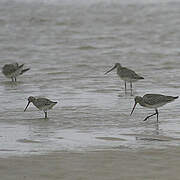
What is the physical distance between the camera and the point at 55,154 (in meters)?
8.09

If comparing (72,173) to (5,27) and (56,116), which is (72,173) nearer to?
(56,116)

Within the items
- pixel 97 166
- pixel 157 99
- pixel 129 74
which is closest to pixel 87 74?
pixel 129 74

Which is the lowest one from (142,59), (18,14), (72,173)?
(72,173)

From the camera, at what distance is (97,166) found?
761 centimetres

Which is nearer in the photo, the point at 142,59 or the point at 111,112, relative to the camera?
the point at 111,112

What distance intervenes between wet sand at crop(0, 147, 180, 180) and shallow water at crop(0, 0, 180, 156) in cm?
35

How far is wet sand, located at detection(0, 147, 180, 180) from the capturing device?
7.21 m

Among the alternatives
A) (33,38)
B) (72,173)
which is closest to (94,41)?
(33,38)

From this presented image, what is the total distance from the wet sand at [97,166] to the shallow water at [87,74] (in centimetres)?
35

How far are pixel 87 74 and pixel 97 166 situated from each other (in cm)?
788

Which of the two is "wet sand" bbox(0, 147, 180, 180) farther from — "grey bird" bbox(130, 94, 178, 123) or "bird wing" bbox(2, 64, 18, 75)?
"bird wing" bbox(2, 64, 18, 75)

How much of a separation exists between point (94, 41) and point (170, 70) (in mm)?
6729

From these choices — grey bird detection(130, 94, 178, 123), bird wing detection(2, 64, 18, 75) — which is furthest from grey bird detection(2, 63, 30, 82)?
grey bird detection(130, 94, 178, 123)

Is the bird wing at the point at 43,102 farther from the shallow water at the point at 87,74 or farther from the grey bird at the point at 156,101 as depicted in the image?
the grey bird at the point at 156,101
